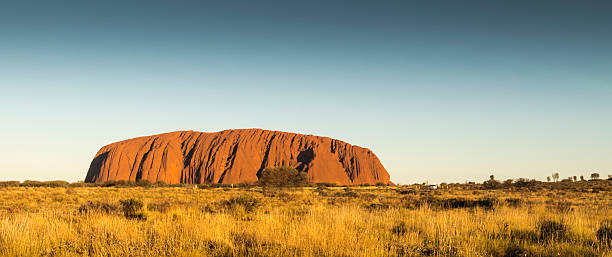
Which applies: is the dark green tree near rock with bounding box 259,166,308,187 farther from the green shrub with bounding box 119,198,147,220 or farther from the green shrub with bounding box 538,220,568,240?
the green shrub with bounding box 538,220,568,240

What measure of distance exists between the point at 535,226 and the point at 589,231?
3.54 feet

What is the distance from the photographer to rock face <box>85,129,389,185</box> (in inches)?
3602

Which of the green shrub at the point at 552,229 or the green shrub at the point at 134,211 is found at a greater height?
the green shrub at the point at 552,229

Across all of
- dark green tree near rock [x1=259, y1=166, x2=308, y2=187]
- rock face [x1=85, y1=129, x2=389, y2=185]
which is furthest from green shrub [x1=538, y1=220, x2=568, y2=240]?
rock face [x1=85, y1=129, x2=389, y2=185]

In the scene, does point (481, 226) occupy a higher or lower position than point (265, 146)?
lower

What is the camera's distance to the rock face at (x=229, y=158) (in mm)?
91500

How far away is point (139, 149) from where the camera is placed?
9869cm

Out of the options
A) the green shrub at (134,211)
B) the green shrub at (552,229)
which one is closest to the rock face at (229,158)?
the green shrub at (134,211)

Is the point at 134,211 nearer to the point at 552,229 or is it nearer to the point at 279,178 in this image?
the point at 552,229

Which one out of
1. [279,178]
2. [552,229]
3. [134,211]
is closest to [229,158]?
[279,178]

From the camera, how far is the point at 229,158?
97.1 m

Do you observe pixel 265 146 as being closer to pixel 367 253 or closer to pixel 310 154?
pixel 310 154

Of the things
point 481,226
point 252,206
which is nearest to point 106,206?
point 252,206

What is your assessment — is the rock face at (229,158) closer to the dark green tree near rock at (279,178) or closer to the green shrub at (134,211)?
the dark green tree near rock at (279,178)
